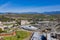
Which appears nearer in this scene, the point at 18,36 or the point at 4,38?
the point at 4,38

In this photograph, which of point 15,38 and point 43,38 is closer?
point 43,38

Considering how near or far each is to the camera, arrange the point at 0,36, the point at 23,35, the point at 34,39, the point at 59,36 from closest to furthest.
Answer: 1. the point at 34,39
2. the point at 59,36
3. the point at 0,36
4. the point at 23,35

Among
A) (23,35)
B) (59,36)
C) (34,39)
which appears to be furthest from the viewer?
(23,35)

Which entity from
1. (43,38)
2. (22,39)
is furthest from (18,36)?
(43,38)

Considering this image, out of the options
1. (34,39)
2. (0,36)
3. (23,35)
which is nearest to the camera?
(34,39)

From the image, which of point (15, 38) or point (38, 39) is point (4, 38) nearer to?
point (15, 38)

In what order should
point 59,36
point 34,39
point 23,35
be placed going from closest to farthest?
point 34,39 < point 59,36 < point 23,35

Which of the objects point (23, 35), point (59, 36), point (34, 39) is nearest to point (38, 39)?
point (34, 39)

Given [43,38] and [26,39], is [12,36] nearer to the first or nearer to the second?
→ [26,39]

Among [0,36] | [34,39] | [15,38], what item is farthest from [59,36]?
[0,36]
